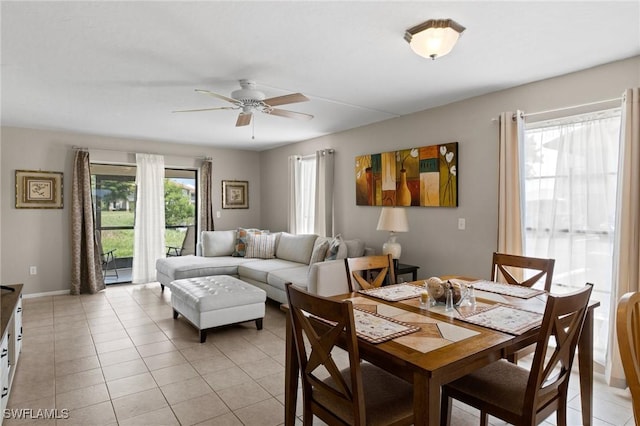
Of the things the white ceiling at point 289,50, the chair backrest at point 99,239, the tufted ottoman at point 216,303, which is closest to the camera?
the white ceiling at point 289,50

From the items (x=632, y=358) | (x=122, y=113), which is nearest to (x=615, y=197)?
(x=632, y=358)

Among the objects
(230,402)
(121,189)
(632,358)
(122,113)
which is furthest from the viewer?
(121,189)

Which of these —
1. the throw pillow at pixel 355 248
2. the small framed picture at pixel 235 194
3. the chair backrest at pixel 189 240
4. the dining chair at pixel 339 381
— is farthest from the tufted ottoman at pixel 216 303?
the small framed picture at pixel 235 194

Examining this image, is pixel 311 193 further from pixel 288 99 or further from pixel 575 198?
pixel 575 198

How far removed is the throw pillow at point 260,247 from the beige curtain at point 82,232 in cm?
229

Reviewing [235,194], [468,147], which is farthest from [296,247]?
[468,147]

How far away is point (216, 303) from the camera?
3.61 metres

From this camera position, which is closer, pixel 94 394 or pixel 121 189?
pixel 94 394

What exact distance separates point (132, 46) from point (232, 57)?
0.67 meters

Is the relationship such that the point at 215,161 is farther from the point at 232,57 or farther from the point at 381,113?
the point at 232,57

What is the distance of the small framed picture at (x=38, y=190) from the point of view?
17.0 feet

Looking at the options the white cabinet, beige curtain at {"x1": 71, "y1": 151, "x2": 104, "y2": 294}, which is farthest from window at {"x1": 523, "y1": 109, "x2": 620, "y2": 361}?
beige curtain at {"x1": 71, "y1": 151, "x2": 104, "y2": 294}

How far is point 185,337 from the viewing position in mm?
3697

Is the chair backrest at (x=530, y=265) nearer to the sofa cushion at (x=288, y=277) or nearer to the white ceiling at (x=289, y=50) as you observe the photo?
the white ceiling at (x=289, y=50)
